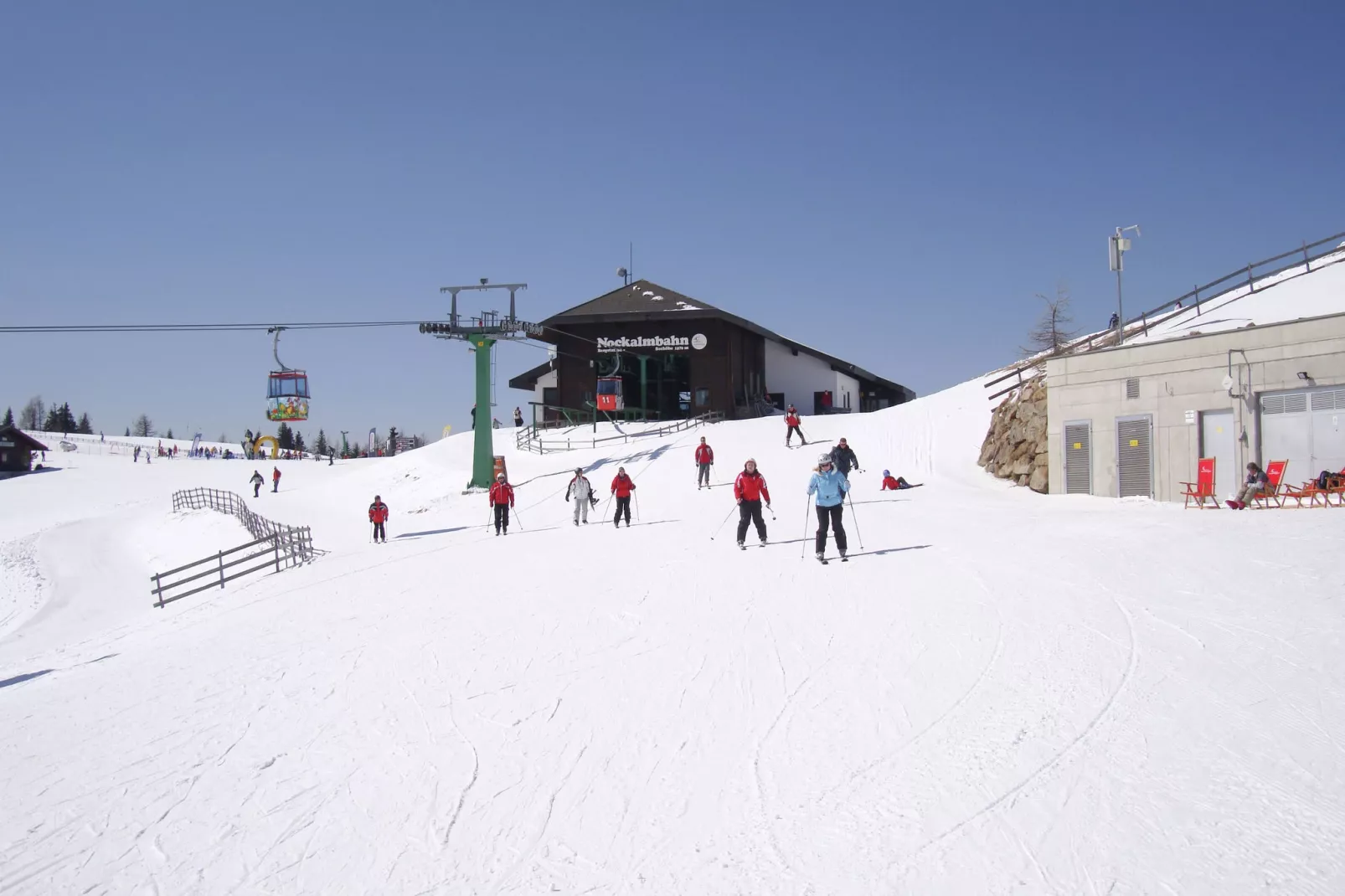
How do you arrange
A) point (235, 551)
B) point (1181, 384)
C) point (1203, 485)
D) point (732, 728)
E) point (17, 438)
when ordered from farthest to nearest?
1. point (17, 438)
2. point (235, 551)
3. point (1181, 384)
4. point (1203, 485)
5. point (732, 728)

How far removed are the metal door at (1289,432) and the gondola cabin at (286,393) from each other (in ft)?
120

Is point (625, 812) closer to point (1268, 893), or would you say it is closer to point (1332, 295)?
point (1268, 893)

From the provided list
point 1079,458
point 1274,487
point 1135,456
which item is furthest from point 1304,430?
point 1079,458

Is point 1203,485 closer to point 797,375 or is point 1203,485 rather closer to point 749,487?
point 749,487

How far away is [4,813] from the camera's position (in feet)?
20.6

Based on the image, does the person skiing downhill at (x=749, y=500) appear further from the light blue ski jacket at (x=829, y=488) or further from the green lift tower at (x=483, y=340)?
the green lift tower at (x=483, y=340)

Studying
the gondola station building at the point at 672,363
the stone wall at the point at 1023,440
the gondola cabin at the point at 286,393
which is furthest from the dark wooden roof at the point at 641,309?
the stone wall at the point at 1023,440

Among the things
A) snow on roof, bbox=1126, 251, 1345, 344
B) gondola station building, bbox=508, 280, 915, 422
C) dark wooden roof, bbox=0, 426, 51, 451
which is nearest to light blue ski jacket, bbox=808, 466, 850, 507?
snow on roof, bbox=1126, 251, 1345, 344

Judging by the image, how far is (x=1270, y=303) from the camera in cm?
2420

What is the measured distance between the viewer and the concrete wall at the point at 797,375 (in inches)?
2170

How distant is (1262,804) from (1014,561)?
793cm

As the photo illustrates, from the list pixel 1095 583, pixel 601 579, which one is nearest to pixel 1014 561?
pixel 1095 583

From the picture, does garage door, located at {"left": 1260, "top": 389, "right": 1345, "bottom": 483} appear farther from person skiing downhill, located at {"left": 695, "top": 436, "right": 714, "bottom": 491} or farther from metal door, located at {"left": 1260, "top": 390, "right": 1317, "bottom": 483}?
person skiing downhill, located at {"left": 695, "top": 436, "right": 714, "bottom": 491}

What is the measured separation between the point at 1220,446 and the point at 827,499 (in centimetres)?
989
